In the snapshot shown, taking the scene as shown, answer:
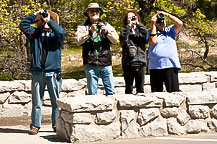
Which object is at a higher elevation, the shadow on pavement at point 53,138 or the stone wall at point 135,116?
the stone wall at point 135,116

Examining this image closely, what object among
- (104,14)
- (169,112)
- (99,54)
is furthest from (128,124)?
(104,14)

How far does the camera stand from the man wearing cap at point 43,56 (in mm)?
6566

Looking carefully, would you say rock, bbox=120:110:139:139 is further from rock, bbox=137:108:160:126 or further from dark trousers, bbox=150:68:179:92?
dark trousers, bbox=150:68:179:92

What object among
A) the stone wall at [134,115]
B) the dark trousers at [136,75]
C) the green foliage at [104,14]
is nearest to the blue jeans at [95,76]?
the dark trousers at [136,75]

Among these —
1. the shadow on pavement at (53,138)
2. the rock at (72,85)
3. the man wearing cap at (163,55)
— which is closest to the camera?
the shadow on pavement at (53,138)

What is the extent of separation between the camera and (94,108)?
19.1 feet

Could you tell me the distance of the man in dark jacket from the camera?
7.05 m

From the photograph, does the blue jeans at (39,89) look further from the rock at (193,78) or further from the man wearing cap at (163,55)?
the rock at (193,78)

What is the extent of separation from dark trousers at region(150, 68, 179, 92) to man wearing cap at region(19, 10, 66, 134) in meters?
1.50

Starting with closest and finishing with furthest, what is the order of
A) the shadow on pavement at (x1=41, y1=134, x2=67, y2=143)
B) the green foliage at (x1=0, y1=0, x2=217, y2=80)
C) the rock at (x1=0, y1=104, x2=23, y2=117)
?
the shadow on pavement at (x1=41, y1=134, x2=67, y2=143)
the rock at (x1=0, y1=104, x2=23, y2=117)
the green foliage at (x1=0, y1=0, x2=217, y2=80)

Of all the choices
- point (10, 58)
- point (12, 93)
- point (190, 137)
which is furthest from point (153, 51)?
point (10, 58)

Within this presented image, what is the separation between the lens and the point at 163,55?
269 inches

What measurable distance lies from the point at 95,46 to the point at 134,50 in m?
0.67

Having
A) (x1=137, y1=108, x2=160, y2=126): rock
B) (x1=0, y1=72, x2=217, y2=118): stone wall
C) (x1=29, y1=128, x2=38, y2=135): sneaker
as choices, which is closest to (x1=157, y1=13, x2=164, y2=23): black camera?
(x1=137, y1=108, x2=160, y2=126): rock
